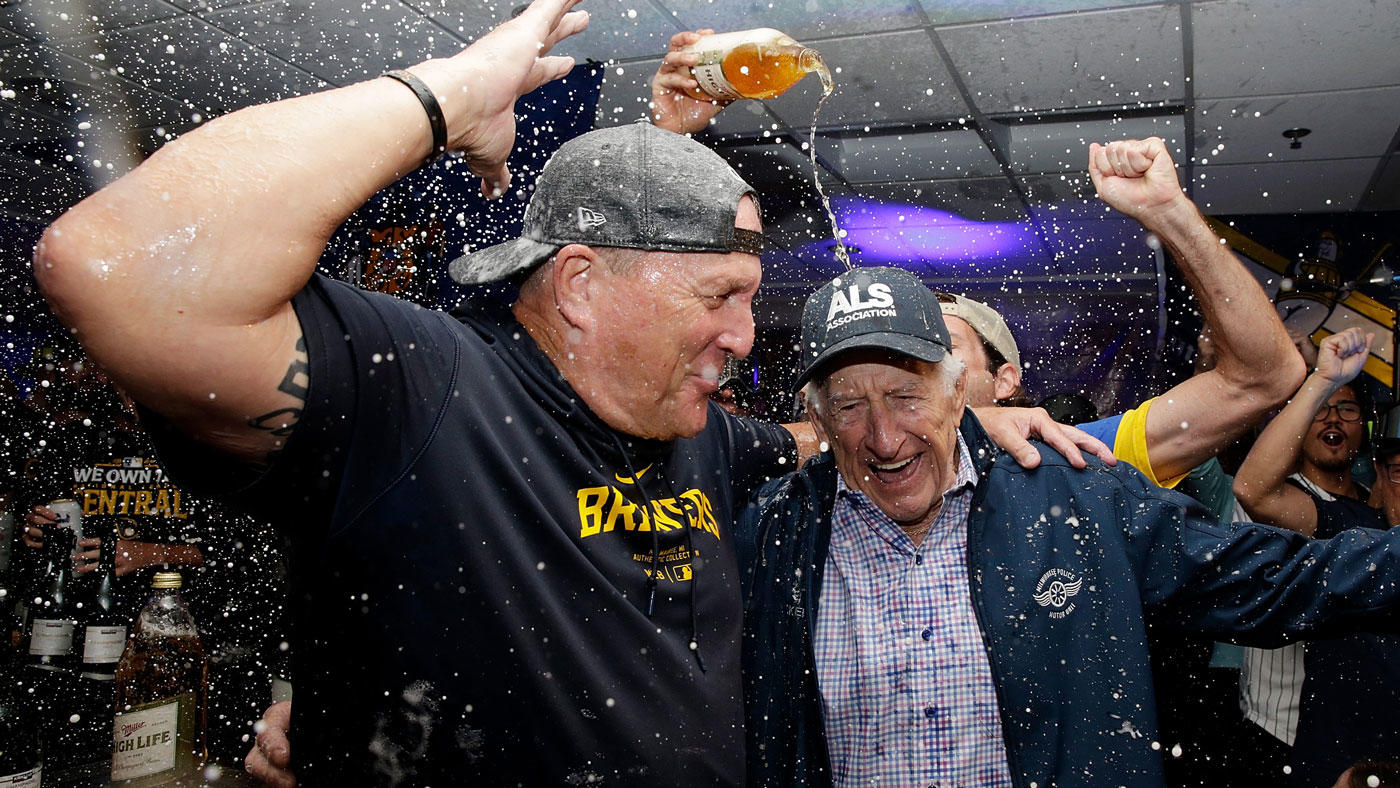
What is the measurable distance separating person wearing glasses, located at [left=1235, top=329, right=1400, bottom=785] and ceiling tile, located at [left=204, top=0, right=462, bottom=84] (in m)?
4.56

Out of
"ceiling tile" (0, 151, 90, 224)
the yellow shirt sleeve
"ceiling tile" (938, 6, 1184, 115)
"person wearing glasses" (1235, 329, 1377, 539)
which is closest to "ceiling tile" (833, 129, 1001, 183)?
"ceiling tile" (938, 6, 1184, 115)

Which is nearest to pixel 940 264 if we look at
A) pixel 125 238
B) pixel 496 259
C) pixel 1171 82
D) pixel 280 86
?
pixel 1171 82

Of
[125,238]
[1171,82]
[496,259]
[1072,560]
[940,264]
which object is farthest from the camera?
[940,264]

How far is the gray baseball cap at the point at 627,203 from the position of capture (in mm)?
1488

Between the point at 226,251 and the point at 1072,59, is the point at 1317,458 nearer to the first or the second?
the point at 1072,59

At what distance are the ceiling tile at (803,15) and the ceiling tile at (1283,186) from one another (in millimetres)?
3665

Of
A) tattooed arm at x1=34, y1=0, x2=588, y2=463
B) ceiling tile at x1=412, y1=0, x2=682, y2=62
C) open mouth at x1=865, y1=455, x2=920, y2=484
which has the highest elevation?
ceiling tile at x1=412, y1=0, x2=682, y2=62

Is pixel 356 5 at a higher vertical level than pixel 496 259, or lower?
higher

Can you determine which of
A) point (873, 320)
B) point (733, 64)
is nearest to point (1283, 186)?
point (733, 64)

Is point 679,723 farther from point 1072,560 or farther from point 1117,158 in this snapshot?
point 1117,158

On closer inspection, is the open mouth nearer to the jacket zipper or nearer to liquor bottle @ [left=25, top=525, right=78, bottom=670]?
the jacket zipper

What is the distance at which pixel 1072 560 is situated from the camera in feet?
6.13

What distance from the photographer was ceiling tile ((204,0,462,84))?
4742 millimetres

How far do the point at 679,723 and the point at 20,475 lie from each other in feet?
11.3
